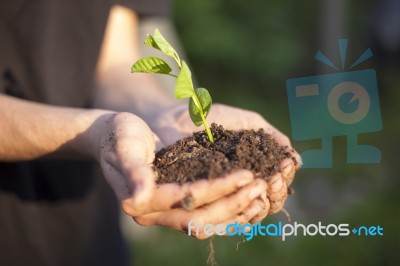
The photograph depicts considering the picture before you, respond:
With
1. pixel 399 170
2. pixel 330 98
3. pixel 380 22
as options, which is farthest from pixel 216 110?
pixel 380 22

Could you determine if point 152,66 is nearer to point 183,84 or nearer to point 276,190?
point 183,84

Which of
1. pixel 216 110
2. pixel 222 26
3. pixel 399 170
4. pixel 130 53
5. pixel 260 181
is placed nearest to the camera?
pixel 260 181

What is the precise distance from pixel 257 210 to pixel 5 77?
101cm

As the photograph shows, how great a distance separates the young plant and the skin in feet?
0.39

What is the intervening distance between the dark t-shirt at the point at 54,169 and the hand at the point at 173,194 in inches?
27.6

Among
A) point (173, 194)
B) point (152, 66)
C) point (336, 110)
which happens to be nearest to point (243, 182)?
point (173, 194)

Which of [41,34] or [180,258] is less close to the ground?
[41,34]

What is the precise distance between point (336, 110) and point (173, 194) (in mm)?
661

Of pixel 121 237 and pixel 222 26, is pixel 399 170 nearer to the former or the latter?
pixel 121 237

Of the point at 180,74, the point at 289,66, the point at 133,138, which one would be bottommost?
the point at 289,66

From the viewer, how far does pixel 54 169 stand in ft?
5.74

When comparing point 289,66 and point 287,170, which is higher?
point 287,170

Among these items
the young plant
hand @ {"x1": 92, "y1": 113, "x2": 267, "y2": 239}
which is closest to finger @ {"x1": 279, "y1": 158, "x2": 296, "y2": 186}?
hand @ {"x1": 92, "y1": 113, "x2": 267, "y2": 239}

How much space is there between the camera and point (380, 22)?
5.37 metres
